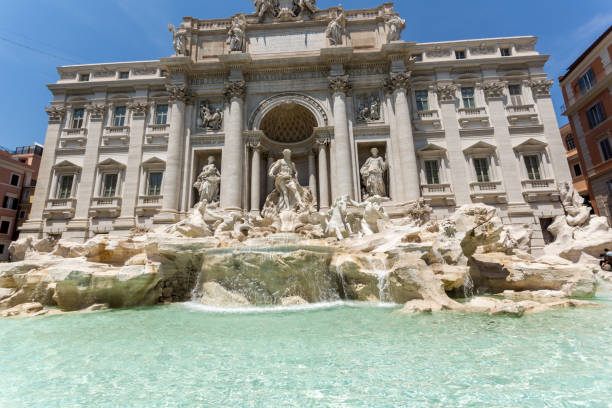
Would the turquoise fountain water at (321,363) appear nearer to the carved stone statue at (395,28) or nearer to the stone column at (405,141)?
the stone column at (405,141)

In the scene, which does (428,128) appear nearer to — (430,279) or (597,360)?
(430,279)

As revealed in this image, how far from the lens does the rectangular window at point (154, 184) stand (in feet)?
63.7

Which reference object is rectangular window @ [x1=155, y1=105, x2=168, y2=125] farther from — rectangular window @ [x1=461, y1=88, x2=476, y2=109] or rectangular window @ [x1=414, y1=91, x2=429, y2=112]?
rectangular window @ [x1=461, y1=88, x2=476, y2=109]

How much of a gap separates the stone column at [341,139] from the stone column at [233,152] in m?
5.90

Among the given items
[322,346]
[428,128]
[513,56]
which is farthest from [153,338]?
[513,56]

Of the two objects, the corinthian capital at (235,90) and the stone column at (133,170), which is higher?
the corinthian capital at (235,90)

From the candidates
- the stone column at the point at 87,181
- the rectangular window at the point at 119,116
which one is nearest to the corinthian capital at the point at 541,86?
the rectangular window at the point at 119,116

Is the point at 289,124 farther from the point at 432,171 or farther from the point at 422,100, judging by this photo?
the point at 432,171

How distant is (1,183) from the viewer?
25.8 metres

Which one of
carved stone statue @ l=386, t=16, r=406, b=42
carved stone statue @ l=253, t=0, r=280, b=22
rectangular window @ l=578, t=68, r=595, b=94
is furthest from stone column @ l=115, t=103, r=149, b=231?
rectangular window @ l=578, t=68, r=595, b=94

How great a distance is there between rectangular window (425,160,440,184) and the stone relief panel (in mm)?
4345

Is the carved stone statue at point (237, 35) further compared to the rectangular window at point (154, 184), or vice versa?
the carved stone statue at point (237, 35)

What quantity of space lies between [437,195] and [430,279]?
11.9 metres

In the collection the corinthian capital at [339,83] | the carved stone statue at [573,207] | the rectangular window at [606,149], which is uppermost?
the corinthian capital at [339,83]
